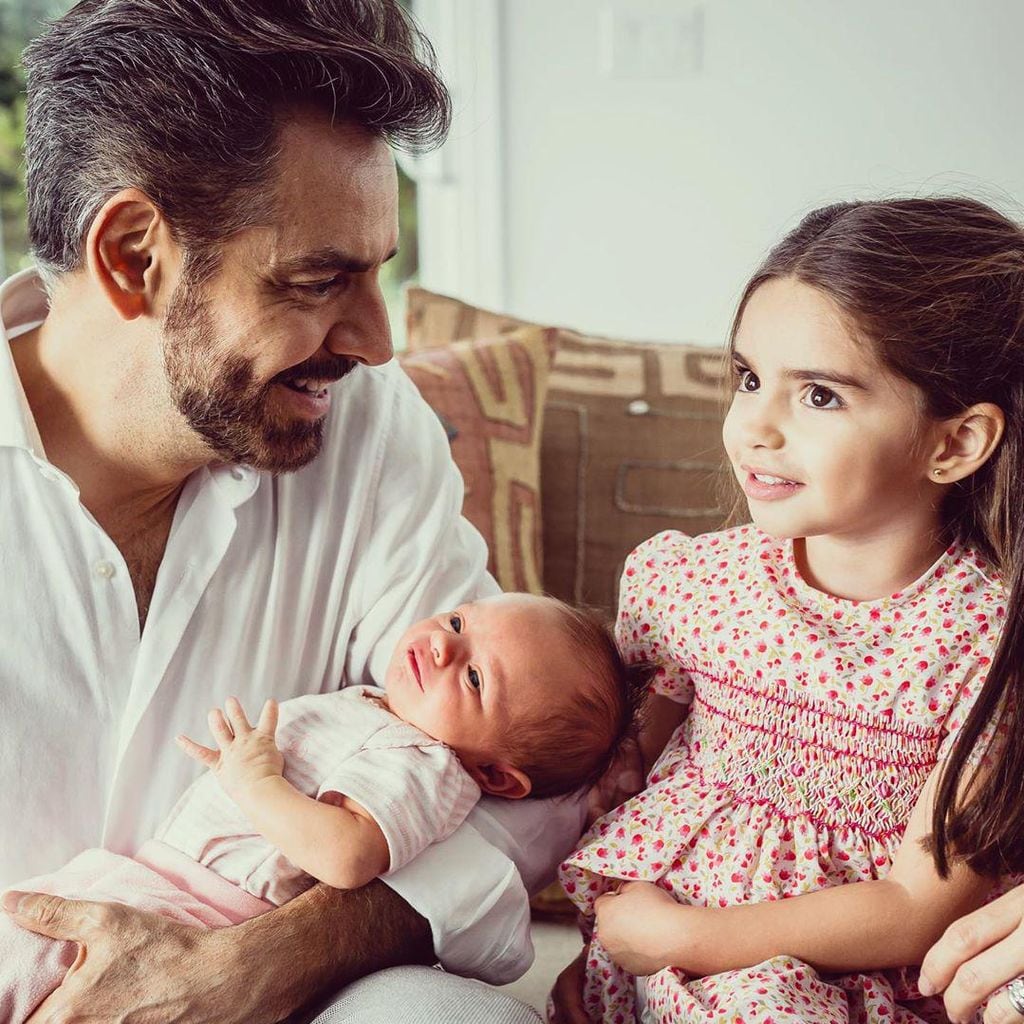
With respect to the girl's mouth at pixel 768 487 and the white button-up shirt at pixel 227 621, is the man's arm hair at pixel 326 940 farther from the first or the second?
the girl's mouth at pixel 768 487

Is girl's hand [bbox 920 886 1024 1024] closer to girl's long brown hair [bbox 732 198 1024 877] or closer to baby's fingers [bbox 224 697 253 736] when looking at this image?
girl's long brown hair [bbox 732 198 1024 877]

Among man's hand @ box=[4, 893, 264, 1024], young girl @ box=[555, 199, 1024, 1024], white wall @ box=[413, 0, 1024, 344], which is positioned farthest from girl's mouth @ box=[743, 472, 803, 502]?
white wall @ box=[413, 0, 1024, 344]

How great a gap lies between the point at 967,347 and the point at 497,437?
826mm

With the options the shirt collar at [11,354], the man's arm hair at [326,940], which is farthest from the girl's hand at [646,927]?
the shirt collar at [11,354]

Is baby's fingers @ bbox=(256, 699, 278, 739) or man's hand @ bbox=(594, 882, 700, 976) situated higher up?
baby's fingers @ bbox=(256, 699, 278, 739)

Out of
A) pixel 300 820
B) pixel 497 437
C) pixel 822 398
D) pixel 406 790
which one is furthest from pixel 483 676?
pixel 497 437

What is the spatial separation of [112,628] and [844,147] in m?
2.35

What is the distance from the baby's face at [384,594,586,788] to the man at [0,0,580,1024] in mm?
120

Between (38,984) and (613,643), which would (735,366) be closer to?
(613,643)

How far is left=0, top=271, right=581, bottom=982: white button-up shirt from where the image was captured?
136 cm

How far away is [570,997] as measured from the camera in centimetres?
146

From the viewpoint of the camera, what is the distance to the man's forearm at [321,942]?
1.23m

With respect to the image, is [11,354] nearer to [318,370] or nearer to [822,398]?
[318,370]

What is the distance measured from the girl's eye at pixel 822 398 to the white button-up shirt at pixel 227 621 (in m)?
0.53
